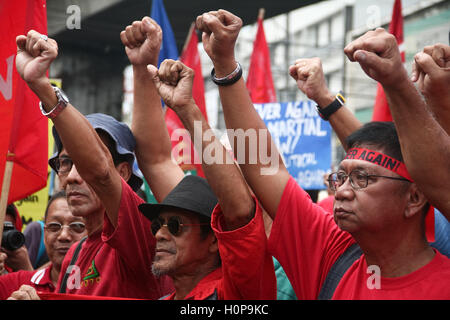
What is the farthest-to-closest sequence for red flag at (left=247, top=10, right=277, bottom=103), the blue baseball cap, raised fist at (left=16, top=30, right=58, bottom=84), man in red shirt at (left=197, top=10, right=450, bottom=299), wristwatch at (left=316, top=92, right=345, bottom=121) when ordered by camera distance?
red flag at (left=247, top=10, right=277, bottom=103) < wristwatch at (left=316, top=92, right=345, bottom=121) < the blue baseball cap < raised fist at (left=16, top=30, right=58, bottom=84) < man in red shirt at (left=197, top=10, right=450, bottom=299)

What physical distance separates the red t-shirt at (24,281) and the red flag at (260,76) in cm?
385

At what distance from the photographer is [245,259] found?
2.32 meters

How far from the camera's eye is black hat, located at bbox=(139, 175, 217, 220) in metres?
2.86

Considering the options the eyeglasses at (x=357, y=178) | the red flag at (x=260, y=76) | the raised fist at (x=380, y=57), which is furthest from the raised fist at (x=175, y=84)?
the red flag at (x=260, y=76)

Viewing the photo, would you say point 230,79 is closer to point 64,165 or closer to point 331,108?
A: point 331,108

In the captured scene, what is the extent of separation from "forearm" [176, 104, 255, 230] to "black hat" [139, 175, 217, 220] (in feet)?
1.67

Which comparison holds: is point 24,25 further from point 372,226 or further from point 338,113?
point 372,226

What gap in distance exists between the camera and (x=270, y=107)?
617 centimetres

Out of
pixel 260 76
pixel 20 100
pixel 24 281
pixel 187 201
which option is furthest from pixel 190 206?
pixel 260 76

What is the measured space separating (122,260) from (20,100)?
949 mm

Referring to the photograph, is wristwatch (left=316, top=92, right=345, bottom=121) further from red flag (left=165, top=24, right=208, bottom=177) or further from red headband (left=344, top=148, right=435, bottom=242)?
red flag (left=165, top=24, right=208, bottom=177)

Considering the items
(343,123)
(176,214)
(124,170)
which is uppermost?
(343,123)

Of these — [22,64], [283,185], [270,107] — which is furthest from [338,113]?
[270,107]
